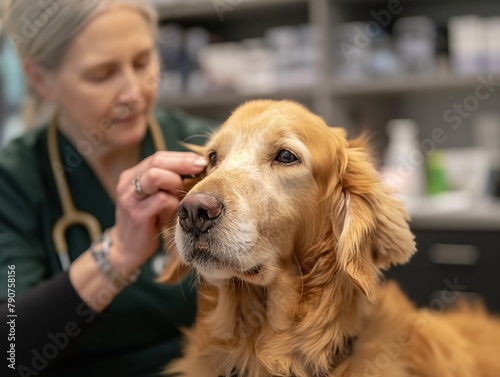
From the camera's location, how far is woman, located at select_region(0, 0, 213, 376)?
4.02 feet

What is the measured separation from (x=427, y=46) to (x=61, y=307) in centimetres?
200

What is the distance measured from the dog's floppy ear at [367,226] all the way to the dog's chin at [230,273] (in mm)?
127

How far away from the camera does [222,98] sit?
119 inches

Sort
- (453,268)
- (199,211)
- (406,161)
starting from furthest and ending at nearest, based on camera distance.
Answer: (406,161) → (453,268) → (199,211)

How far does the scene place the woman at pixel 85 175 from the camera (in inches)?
48.3

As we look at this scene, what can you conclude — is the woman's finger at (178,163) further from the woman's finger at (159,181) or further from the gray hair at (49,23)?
the gray hair at (49,23)

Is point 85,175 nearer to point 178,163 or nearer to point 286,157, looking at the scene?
point 178,163

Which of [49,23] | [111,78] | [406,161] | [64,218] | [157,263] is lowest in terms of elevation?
[406,161]

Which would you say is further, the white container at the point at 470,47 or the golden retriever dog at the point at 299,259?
the white container at the point at 470,47

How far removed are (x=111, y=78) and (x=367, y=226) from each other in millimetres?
695

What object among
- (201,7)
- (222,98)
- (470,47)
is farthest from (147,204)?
(201,7)

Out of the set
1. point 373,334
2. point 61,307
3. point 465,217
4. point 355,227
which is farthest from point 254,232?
point 465,217

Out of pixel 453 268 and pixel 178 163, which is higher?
pixel 178 163

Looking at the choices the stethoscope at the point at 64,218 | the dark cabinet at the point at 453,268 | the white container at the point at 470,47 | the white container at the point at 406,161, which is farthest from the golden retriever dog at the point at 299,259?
the white container at the point at 470,47
